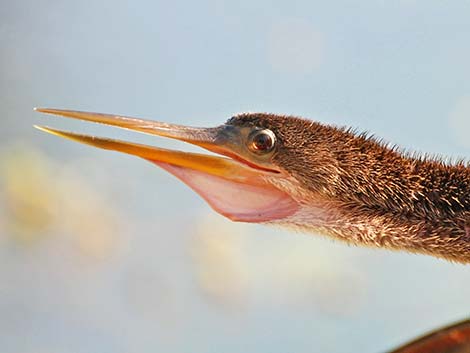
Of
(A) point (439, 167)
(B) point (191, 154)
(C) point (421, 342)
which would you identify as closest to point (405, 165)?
(A) point (439, 167)

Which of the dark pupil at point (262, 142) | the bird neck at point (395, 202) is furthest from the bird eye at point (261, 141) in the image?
the bird neck at point (395, 202)

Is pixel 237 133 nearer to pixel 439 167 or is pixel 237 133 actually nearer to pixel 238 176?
pixel 238 176

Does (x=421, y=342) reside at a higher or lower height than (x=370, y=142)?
higher

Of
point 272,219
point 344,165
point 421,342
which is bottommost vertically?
point 272,219

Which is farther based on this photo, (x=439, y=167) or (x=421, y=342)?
(x=439, y=167)

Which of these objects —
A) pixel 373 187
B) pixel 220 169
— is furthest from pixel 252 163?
pixel 373 187

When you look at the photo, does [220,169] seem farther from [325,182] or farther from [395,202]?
[395,202]

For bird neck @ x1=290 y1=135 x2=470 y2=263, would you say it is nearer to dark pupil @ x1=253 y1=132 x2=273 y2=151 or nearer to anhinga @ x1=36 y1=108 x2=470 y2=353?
anhinga @ x1=36 y1=108 x2=470 y2=353
